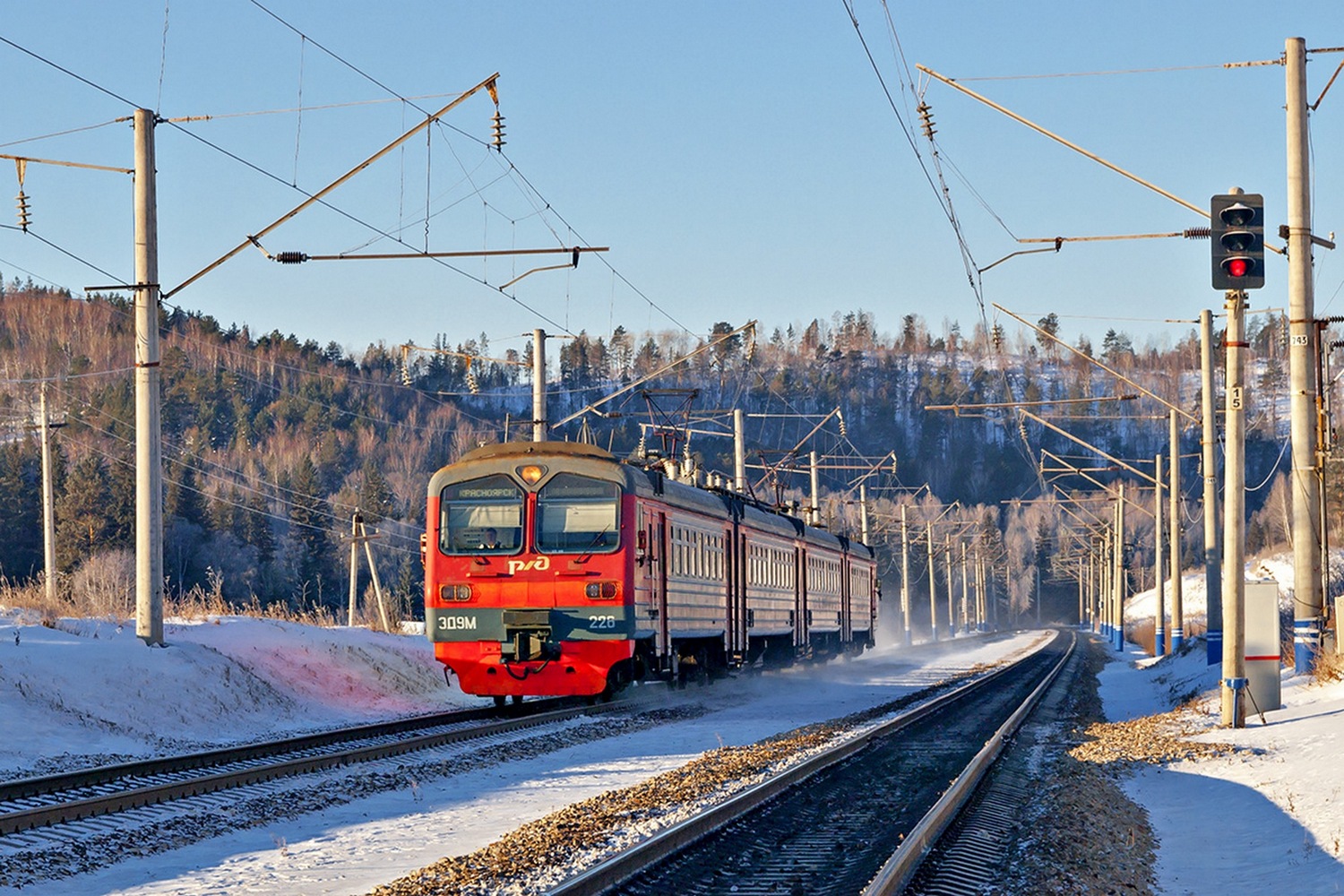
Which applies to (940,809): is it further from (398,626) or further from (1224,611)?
(398,626)

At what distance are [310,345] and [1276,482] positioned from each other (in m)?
104

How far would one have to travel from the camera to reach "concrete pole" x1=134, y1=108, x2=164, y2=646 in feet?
64.8

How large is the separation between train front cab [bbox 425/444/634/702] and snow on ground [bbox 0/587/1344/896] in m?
1.48

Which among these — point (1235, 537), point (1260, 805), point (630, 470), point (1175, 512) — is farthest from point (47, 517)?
point (1260, 805)

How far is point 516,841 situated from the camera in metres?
10.4

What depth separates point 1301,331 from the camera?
62.7 feet

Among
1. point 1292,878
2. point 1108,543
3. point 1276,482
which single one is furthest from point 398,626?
point 1276,482

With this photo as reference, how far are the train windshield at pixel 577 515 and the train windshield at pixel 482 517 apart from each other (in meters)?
0.33

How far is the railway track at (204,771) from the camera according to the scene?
37.3 feet

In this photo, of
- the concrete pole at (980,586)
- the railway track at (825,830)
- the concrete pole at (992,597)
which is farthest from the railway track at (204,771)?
the concrete pole at (992,597)

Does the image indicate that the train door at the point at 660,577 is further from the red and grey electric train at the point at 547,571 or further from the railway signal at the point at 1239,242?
the railway signal at the point at 1239,242

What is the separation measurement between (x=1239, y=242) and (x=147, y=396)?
13331 mm

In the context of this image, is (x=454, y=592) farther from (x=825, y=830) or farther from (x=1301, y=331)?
(x=1301, y=331)

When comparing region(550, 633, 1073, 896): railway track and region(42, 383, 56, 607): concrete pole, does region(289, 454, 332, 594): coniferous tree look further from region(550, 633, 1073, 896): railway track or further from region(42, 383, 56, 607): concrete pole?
region(550, 633, 1073, 896): railway track
